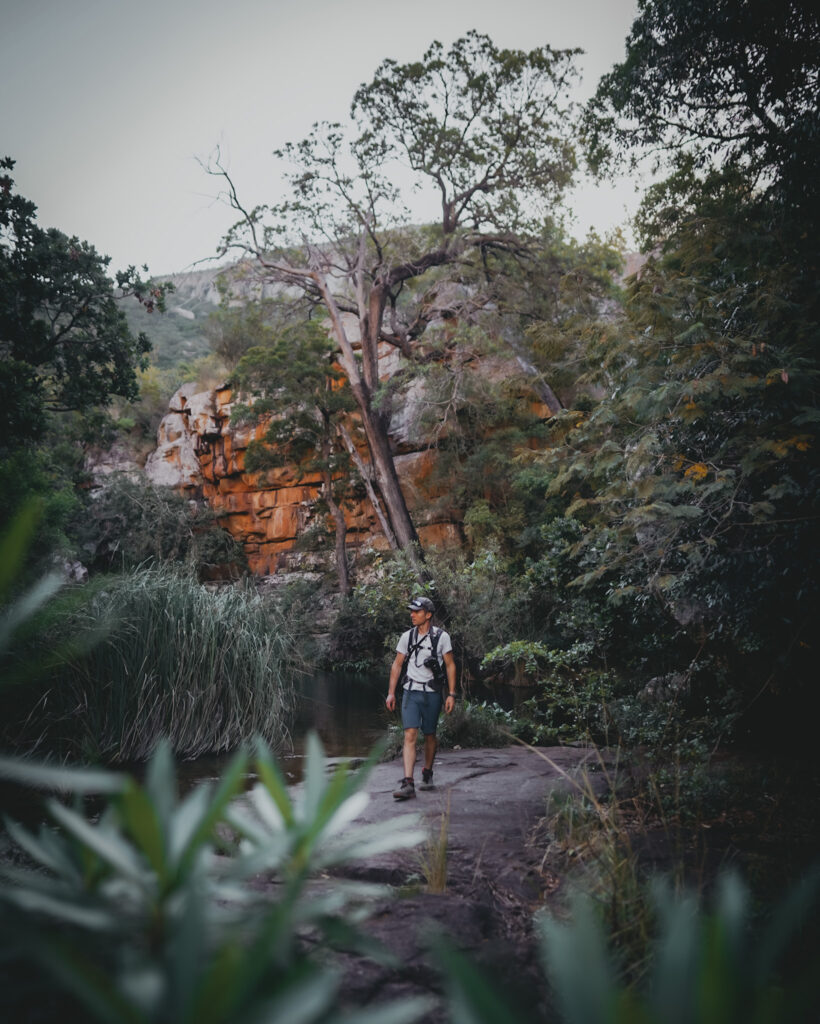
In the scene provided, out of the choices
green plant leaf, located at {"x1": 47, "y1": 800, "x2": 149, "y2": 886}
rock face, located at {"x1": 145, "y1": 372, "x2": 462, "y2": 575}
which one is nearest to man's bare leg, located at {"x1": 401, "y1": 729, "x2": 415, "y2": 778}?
green plant leaf, located at {"x1": 47, "y1": 800, "x2": 149, "y2": 886}

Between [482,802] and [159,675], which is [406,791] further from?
[159,675]

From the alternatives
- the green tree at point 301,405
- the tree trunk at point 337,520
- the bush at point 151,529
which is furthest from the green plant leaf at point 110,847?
the bush at point 151,529

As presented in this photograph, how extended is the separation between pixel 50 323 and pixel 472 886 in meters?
10.4

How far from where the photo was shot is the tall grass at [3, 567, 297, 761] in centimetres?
604

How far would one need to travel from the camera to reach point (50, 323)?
10.4 metres

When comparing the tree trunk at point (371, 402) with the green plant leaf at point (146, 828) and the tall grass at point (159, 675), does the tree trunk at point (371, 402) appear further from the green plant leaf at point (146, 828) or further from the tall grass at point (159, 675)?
the green plant leaf at point (146, 828)

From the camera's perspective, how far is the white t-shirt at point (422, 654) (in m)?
5.56

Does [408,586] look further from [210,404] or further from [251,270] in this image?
[210,404]

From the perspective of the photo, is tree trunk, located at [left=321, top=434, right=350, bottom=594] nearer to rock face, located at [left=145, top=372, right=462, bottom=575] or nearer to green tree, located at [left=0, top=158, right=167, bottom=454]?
rock face, located at [left=145, top=372, right=462, bottom=575]

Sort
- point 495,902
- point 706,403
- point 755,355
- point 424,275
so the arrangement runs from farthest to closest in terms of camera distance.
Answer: point 424,275 < point 706,403 < point 755,355 < point 495,902

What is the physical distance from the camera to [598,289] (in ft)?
49.7

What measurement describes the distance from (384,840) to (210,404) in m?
25.3

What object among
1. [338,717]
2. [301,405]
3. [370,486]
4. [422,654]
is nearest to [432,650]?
[422,654]

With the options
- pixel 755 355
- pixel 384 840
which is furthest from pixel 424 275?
pixel 384 840
